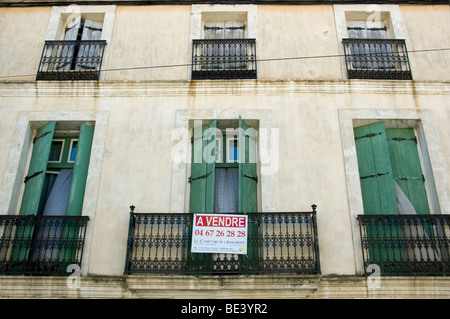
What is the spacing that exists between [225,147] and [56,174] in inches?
113

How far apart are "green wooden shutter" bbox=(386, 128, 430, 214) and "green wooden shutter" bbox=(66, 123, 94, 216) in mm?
5010

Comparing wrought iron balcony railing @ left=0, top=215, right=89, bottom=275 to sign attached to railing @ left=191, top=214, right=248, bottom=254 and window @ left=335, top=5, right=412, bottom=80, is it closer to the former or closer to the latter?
sign attached to railing @ left=191, top=214, right=248, bottom=254

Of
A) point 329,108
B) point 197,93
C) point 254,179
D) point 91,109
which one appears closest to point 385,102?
point 329,108

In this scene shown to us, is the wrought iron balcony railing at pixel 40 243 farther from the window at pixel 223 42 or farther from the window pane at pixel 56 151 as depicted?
the window at pixel 223 42

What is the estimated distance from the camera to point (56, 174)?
7.68m

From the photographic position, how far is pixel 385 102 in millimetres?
7828

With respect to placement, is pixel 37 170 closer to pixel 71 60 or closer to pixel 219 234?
pixel 71 60

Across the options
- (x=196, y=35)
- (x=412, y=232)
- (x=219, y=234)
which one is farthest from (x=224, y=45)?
(x=412, y=232)

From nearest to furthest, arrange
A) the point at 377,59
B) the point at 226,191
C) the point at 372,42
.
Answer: the point at 226,191, the point at 377,59, the point at 372,42

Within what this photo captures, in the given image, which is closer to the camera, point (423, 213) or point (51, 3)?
point (423, 213)

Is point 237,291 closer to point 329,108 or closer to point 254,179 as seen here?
point 254,179

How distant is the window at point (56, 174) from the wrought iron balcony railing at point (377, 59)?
15.6 ft

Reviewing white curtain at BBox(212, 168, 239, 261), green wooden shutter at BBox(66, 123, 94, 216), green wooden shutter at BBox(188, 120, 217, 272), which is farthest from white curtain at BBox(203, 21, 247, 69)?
green wooden shutter at BBox(66, 123, 94, 216)

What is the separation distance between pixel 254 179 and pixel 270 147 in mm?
587
